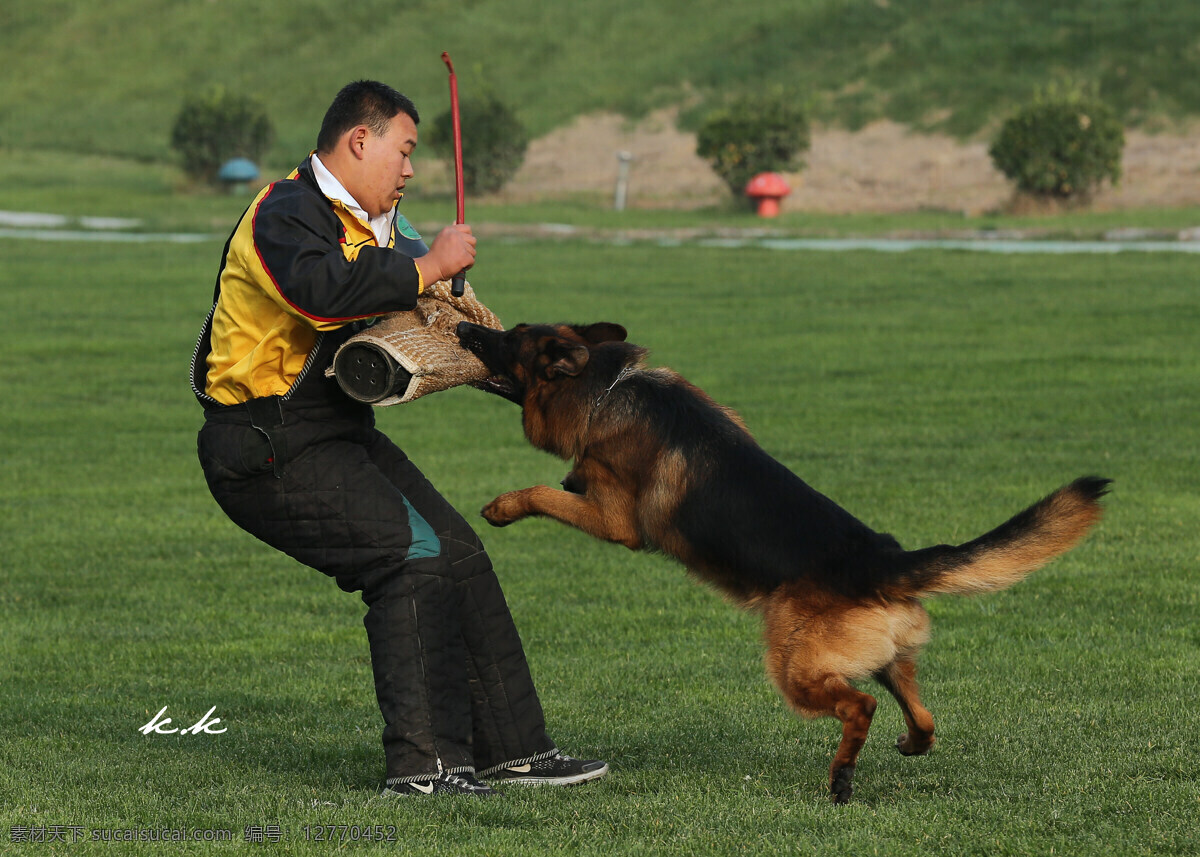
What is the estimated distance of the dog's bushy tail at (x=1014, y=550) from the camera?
4395 millimetres

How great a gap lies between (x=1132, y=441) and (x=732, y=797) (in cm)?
853

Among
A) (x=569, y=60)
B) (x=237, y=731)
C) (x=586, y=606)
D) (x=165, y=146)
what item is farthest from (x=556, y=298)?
(x=569, y=60)

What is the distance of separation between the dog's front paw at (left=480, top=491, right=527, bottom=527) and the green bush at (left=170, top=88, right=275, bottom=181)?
4059 centimetres

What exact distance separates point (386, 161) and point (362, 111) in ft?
0.54

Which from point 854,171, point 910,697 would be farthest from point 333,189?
point 854,171

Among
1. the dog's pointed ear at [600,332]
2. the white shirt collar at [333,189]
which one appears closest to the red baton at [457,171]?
the white shirt collar at [333,189]

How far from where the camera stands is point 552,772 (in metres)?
4.74

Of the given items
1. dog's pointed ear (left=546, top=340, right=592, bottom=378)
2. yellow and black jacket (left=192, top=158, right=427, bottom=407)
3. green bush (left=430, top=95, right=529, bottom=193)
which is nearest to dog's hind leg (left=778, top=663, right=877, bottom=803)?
dog's pointed ear (left=546, top=340, right=592, bottom=378)

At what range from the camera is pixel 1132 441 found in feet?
39.0

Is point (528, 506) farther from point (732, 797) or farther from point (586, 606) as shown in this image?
point (586, 606)

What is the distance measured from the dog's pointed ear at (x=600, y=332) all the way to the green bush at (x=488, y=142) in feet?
117

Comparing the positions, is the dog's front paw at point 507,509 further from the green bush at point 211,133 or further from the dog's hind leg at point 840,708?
the green bush at point 211,133

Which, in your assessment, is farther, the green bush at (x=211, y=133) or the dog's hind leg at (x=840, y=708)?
the green bush at (x=211, y=133)

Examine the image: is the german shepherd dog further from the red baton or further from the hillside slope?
the hillside slope
